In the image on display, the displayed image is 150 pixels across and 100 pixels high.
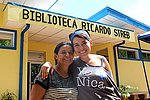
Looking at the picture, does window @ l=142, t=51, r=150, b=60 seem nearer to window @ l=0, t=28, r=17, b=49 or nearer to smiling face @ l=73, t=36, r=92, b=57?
window @ l=0, t=28, r=17, b=49

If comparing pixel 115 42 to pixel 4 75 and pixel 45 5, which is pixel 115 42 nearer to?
pixel 45 5

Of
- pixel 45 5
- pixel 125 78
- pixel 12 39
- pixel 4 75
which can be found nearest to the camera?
pixel 4 75

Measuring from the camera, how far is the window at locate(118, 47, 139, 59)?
25.9ft

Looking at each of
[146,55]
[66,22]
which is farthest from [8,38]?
[146,55]

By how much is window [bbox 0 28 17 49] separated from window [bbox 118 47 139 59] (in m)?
4.23

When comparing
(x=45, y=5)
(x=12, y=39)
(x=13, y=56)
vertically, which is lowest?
(x=13, y=56)

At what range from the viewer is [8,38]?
5383 millimetres

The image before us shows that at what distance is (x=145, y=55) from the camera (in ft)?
29.7

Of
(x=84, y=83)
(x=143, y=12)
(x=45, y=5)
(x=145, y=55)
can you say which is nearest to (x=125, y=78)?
(x=145, y=55)

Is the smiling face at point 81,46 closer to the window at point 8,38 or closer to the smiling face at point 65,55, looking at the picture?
the smiling face at point 65,55

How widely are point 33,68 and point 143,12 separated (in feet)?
16.5

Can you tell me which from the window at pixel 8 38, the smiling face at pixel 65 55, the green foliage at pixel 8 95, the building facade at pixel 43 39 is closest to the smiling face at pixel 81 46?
the smiling face at pixel 65 55

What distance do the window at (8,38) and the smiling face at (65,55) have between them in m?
4.33

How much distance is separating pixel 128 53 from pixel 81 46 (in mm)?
7401
